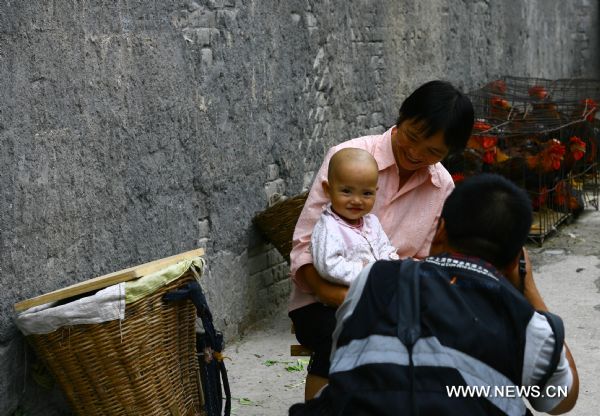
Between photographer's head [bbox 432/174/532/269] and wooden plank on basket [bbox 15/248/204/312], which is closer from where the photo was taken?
photographer's head [bbox 432/174/532/269]

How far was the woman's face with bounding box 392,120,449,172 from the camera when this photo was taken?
3381 mm

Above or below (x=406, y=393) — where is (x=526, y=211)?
above

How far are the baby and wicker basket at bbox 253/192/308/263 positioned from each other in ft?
7.07

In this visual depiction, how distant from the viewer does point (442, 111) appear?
333cm

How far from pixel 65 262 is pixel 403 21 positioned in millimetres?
4889

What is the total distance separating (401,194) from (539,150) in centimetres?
430

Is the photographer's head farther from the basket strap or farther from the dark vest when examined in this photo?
the basket strap

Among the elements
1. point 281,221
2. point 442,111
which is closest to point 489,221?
point 442,111

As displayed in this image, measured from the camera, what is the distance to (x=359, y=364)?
87.4 inches

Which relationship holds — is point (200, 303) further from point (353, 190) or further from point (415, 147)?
point (415, 147)

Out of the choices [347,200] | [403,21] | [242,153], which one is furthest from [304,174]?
[347,200]

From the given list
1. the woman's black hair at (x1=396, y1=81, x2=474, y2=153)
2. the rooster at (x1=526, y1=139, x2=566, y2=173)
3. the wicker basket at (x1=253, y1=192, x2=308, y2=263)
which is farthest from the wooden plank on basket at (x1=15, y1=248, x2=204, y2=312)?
the rooster at (x1=526, y1=139, x2=566, y2=173)

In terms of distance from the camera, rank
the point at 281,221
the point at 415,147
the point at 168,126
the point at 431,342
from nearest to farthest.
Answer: the point at 431,342 < the point at 415,147 < the point at 168,126 < the point at 281,221

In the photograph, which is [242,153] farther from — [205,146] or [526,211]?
[526,211]
